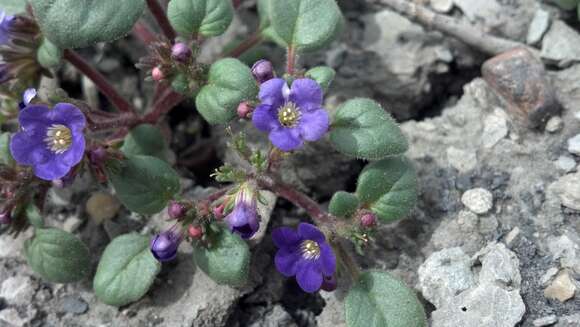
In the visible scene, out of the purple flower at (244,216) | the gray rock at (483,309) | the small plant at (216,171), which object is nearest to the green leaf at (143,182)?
the small plant at (216,171)

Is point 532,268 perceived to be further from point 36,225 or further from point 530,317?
point 36,225

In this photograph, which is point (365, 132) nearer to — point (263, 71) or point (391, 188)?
point (391, 188)

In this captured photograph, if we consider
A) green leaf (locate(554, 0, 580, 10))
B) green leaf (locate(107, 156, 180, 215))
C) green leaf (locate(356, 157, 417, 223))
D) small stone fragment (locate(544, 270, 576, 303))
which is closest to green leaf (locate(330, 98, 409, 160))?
green leaf (locate(356, 157, 417, 223))

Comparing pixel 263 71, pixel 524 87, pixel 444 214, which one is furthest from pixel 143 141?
pixel 524 87

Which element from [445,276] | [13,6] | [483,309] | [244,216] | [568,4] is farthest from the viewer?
[568,4]

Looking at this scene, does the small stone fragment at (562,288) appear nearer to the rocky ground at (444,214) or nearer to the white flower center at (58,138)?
the rocky ground at (444,214)

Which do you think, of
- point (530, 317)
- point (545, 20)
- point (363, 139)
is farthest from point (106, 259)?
point (545, 20)

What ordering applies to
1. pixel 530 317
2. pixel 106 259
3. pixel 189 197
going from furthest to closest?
pixel 189 197 → pixel 106 259 → pixel 530 317
